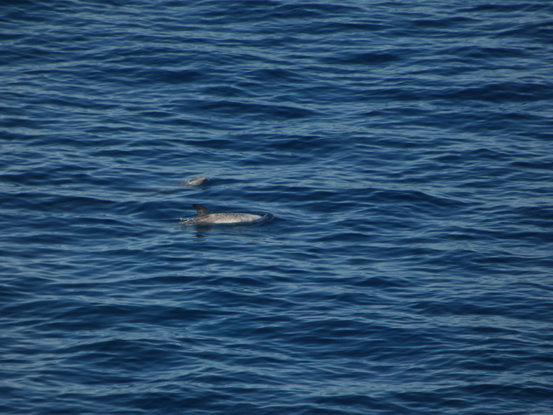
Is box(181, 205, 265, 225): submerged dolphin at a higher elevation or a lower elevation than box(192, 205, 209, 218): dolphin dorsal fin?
lower

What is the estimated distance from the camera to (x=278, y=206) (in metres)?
25.3

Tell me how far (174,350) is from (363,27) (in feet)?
83.2

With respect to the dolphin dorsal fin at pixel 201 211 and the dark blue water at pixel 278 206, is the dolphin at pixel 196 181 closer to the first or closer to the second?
the dark blue water at pixel 278 206

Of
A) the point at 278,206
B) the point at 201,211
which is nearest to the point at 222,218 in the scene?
the point at 201,211

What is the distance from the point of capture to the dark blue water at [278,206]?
55.5ft

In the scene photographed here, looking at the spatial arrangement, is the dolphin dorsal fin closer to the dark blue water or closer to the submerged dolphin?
the submerged dolphin

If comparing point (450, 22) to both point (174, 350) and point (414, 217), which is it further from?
point (174, 350)

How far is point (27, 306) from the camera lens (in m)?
19.2

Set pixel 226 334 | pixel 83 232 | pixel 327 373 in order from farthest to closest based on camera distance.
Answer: pixel 83 232 < pixel 226 334 < pixel 327 373

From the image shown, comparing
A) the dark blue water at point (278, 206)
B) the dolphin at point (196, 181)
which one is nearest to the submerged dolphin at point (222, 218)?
the dark blue water at point (278, 206)

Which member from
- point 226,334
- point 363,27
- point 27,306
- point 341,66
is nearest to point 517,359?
point 226,334

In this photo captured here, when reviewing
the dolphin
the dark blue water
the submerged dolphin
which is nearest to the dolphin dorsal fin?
the submerged dolphin

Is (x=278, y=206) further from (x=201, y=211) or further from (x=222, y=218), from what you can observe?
(x=201, y=211)

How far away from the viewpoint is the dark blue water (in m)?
16.9
